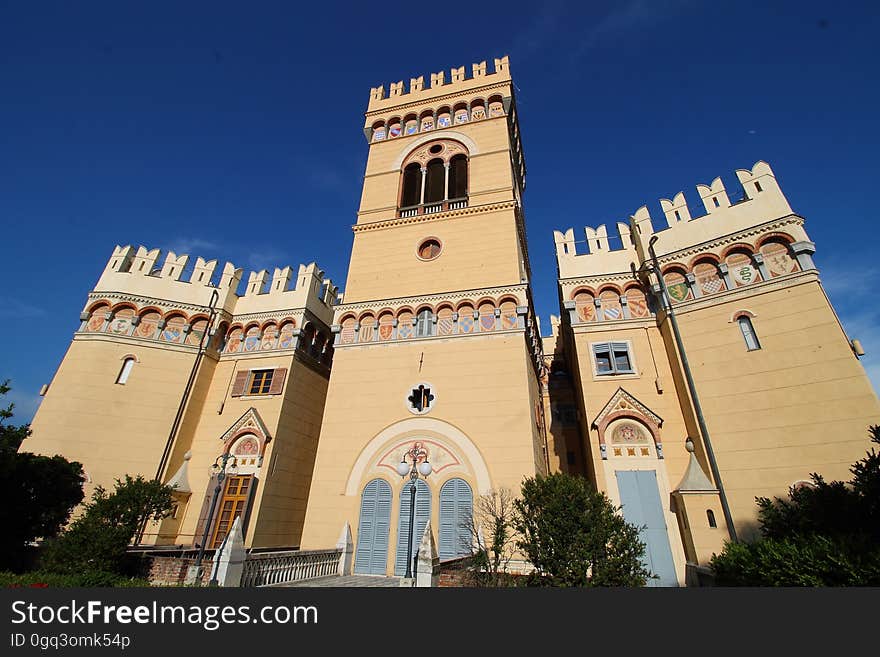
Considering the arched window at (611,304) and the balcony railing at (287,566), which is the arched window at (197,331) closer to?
the balcony railing at (287,566)

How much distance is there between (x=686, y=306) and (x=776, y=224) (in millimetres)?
3952

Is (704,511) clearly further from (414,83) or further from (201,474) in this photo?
(414,83)

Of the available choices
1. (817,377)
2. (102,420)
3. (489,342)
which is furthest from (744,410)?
(102,420)

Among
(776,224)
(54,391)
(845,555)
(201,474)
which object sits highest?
(776,224)

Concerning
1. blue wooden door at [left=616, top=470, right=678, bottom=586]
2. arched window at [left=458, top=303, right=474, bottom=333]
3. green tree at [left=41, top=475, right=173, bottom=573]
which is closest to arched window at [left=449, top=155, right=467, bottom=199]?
arched window at [left=458, top=303, right=474, bottom=333]

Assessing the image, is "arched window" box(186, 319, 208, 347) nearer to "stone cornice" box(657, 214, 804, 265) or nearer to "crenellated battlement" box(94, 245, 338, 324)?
"crenellated battlement" box(94, 245, 338, 324)

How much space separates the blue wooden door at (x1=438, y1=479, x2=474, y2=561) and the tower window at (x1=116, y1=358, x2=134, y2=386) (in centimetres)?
1512

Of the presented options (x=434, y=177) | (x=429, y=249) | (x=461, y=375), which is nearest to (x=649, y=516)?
(x=461, y=375)

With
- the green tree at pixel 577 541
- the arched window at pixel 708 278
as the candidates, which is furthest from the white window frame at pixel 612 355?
the green tree at pixel 577 541

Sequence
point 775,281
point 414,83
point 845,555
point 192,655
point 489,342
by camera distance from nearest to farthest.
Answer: point 192,655
point 845,555
point 775,281
point 489,342
point 414,83

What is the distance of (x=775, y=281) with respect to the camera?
45.3ft

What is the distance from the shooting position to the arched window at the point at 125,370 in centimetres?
1813

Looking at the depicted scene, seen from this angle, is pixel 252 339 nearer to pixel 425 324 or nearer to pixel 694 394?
pixel 425 324

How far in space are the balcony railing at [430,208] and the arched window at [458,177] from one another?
0.61 metres
